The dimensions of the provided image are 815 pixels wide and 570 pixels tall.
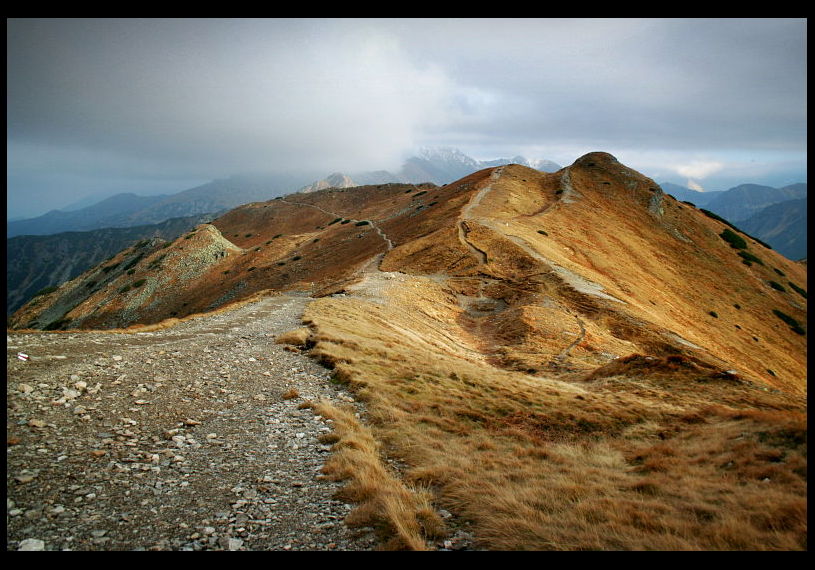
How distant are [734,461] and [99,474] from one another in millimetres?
12057

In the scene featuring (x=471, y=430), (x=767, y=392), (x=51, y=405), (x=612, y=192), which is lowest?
(x=767, y=392)

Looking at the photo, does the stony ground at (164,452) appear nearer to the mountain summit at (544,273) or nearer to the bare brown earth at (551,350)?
the bare brown earth at (551,350)

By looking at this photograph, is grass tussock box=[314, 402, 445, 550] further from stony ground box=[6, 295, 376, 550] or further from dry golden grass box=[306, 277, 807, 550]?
stony ground box=[6, 295, 376, 550]

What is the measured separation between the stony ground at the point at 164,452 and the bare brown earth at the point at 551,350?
1.07 meters

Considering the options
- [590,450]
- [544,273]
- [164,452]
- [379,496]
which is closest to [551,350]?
[544,273]

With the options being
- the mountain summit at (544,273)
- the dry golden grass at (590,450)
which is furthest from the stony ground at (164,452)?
the mountain summit at (544,273)

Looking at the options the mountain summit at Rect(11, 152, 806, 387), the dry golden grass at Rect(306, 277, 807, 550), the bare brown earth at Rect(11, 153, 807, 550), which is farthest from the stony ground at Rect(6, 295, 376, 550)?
the mountain summit at Rect(11, 152, 806, 387)

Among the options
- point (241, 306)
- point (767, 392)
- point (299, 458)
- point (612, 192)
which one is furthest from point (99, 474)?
point (612, 192)

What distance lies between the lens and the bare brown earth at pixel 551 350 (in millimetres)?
5848

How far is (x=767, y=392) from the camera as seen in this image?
15.1 meters

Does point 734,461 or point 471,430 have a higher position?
point 734,461

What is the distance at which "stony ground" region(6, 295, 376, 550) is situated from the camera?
224 inches

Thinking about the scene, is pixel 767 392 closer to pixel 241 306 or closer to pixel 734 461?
pixel 734 461

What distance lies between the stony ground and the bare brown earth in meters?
1.07
